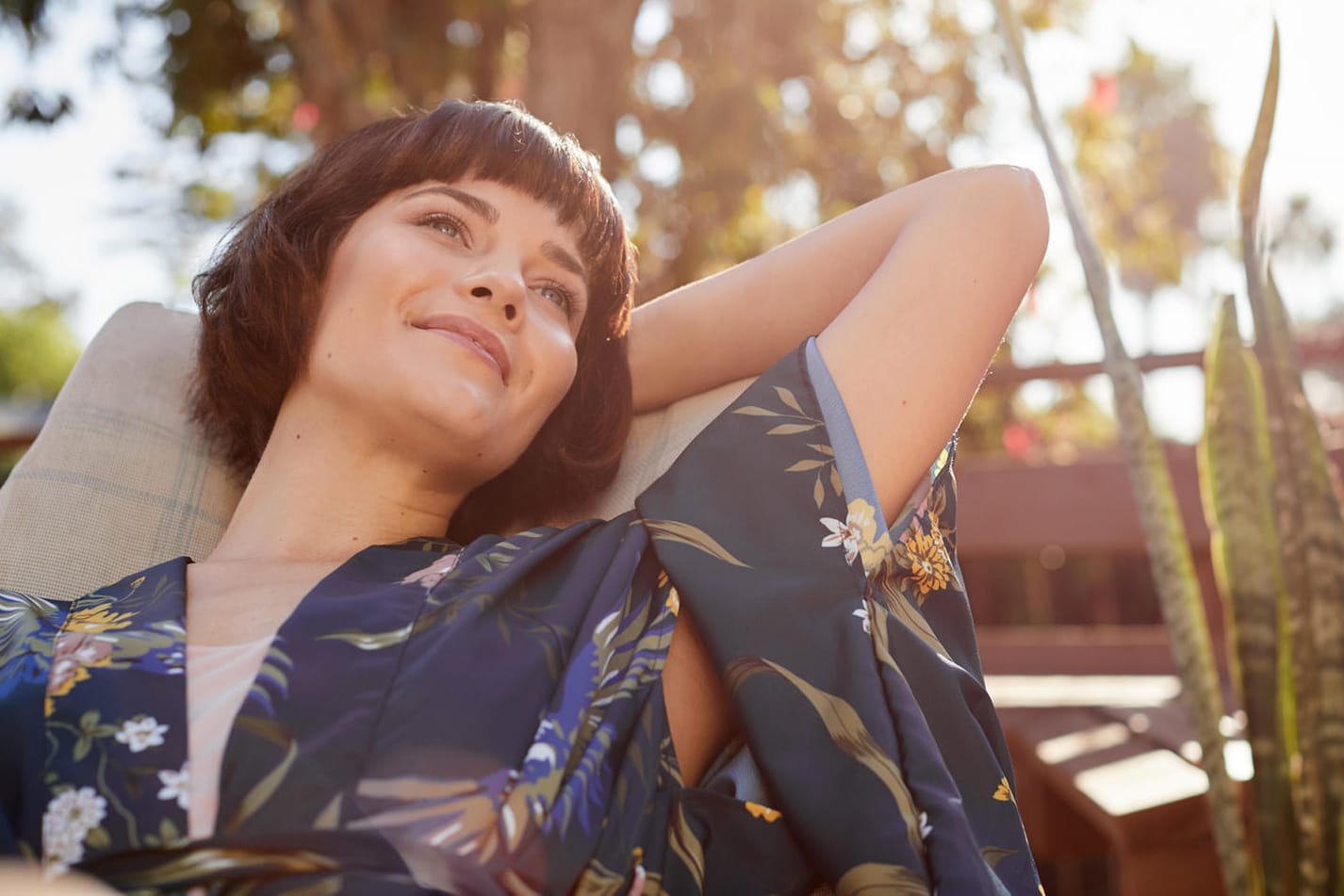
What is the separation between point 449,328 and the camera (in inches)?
56.2

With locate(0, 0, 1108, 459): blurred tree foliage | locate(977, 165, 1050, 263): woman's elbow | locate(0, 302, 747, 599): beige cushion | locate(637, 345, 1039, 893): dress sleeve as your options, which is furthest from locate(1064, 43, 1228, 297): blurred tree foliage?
locate(637, 345, 1039, 893): dress sleeve

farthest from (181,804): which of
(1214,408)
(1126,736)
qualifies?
(1126,736)

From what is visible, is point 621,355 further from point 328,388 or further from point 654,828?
point 654,828

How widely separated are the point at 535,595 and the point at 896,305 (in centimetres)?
61

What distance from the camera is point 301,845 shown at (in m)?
0.96

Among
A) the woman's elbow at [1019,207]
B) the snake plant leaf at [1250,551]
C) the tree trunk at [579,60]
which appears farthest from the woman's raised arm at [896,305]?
the tree trunk at [579,60]

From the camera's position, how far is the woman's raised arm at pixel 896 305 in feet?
4.35

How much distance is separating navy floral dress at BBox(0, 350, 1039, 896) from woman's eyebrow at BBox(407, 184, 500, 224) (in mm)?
490

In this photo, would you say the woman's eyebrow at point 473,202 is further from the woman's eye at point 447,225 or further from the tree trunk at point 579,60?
the tree trunk at point 579,60

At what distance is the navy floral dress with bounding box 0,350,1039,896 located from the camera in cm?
99

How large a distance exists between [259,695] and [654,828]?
0.44 m

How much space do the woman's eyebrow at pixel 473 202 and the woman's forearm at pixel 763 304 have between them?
14.9 inches

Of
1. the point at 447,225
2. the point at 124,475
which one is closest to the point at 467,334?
the point at 447,225

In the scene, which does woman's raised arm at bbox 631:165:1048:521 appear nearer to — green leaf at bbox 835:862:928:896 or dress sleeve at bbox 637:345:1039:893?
dress sleeve at bbox 637:345:1039:893
